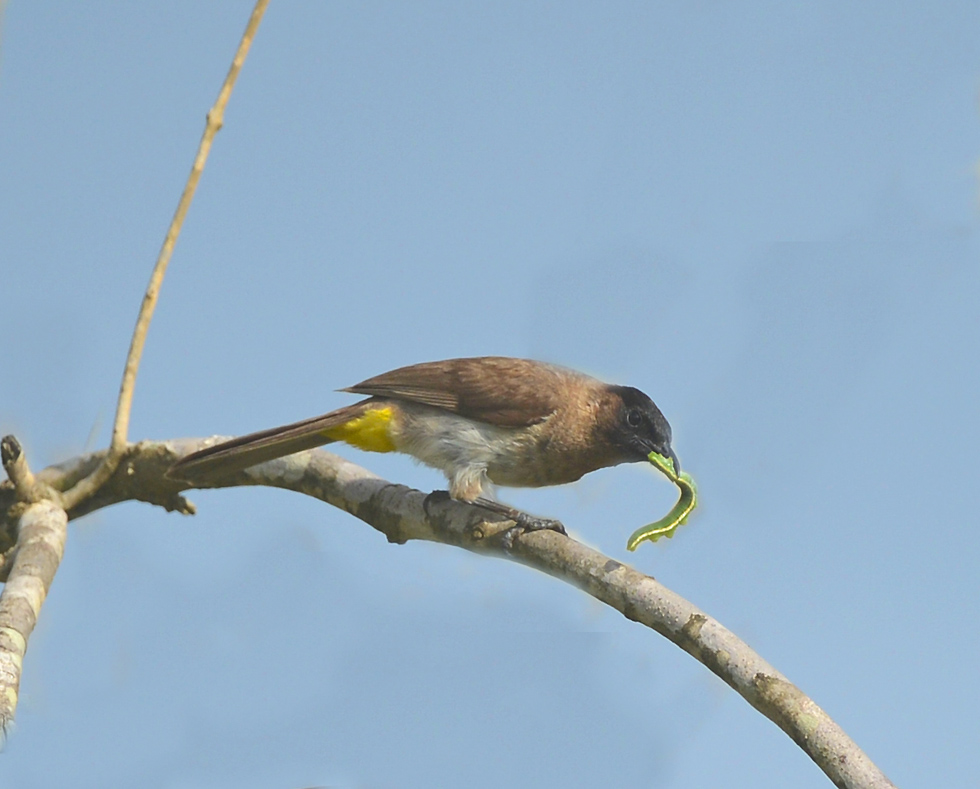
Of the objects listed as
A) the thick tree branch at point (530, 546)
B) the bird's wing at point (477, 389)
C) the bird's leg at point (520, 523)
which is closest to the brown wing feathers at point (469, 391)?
the bird's wing at point (477, 389)

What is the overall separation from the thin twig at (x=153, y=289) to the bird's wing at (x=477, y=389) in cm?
116

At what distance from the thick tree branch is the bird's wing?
66 cm

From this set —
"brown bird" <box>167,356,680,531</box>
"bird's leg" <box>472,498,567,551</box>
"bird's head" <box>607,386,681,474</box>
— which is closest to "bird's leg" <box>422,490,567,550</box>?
"bird's leg" <box>472,498,567,551</box>

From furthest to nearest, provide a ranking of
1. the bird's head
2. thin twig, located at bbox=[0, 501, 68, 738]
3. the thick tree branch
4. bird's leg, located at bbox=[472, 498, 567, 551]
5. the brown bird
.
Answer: the bird's head < the brown bird < bird's leg, located at bbox=[472, 498, 567, 551] < thin twig, located at bbox=[0, 501, 68, 738] < the thick tree branch

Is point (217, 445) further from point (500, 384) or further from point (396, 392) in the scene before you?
point (500, 384)

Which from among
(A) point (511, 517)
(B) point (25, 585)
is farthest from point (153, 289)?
(A) point (511, 517)

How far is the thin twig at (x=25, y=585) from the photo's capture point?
3.67m

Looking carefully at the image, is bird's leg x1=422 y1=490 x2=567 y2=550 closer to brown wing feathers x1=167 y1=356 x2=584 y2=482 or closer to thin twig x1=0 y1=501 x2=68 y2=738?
brown wing feathers x1=167 y1=356 x2=584 y2=482

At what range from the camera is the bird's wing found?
575 centimetres

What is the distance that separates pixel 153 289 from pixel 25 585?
4.75 ft

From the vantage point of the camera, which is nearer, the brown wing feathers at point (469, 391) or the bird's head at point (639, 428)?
the brown wing feathers at point (469, 391)

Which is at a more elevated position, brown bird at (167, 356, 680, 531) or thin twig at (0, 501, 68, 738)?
brown bird at (167, 356, 680, 531)

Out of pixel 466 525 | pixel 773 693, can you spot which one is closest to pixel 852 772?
pixel 773 693

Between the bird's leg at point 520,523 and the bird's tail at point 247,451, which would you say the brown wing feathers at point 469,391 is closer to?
the bird's tail at point 247,451
